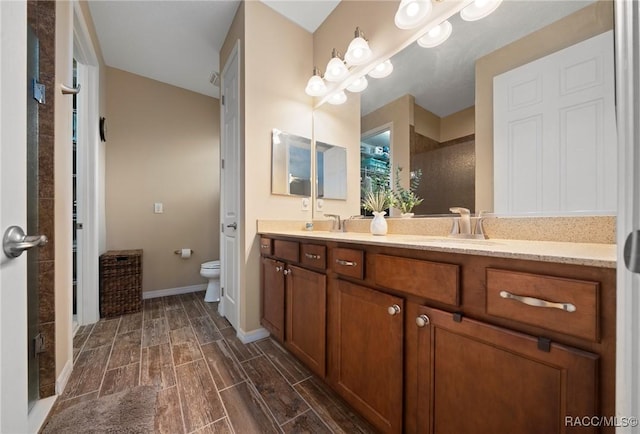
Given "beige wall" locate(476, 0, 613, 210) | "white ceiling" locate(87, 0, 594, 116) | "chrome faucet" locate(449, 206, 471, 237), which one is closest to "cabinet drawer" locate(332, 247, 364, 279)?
"chrome faucet" locate(449, 206, 471, 237)

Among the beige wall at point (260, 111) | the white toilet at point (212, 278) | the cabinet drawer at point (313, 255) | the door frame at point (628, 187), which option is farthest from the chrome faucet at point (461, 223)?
the white toilet at point (212, 278)

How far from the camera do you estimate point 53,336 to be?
1.23 metres

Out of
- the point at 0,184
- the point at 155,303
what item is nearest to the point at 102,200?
the point at 155,303

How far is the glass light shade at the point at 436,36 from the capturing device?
4.22ft

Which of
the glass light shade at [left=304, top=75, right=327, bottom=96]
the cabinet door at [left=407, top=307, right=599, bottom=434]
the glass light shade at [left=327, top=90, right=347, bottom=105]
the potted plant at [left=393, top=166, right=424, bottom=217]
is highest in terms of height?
the glass light shade at [left=304, top=75, right=327, bottom=96]

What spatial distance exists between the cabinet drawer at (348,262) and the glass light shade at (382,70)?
1.27 m

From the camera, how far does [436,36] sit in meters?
1.33

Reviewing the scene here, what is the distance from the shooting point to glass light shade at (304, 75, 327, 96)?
200 centimetres

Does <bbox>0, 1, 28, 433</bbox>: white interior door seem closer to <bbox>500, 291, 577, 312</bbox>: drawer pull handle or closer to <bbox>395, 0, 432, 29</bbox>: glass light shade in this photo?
<bbox>500, 291, 577, 312</bbox>: drawer pull handle

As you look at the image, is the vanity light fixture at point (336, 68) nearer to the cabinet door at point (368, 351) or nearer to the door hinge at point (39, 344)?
the cabinet door at point (368, 351)

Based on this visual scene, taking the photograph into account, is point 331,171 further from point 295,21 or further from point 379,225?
point 295,21

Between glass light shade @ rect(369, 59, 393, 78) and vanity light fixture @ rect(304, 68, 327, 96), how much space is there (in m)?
0.45

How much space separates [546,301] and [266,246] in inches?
61.0

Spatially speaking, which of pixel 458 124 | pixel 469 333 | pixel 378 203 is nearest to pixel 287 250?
pixel 378 203
